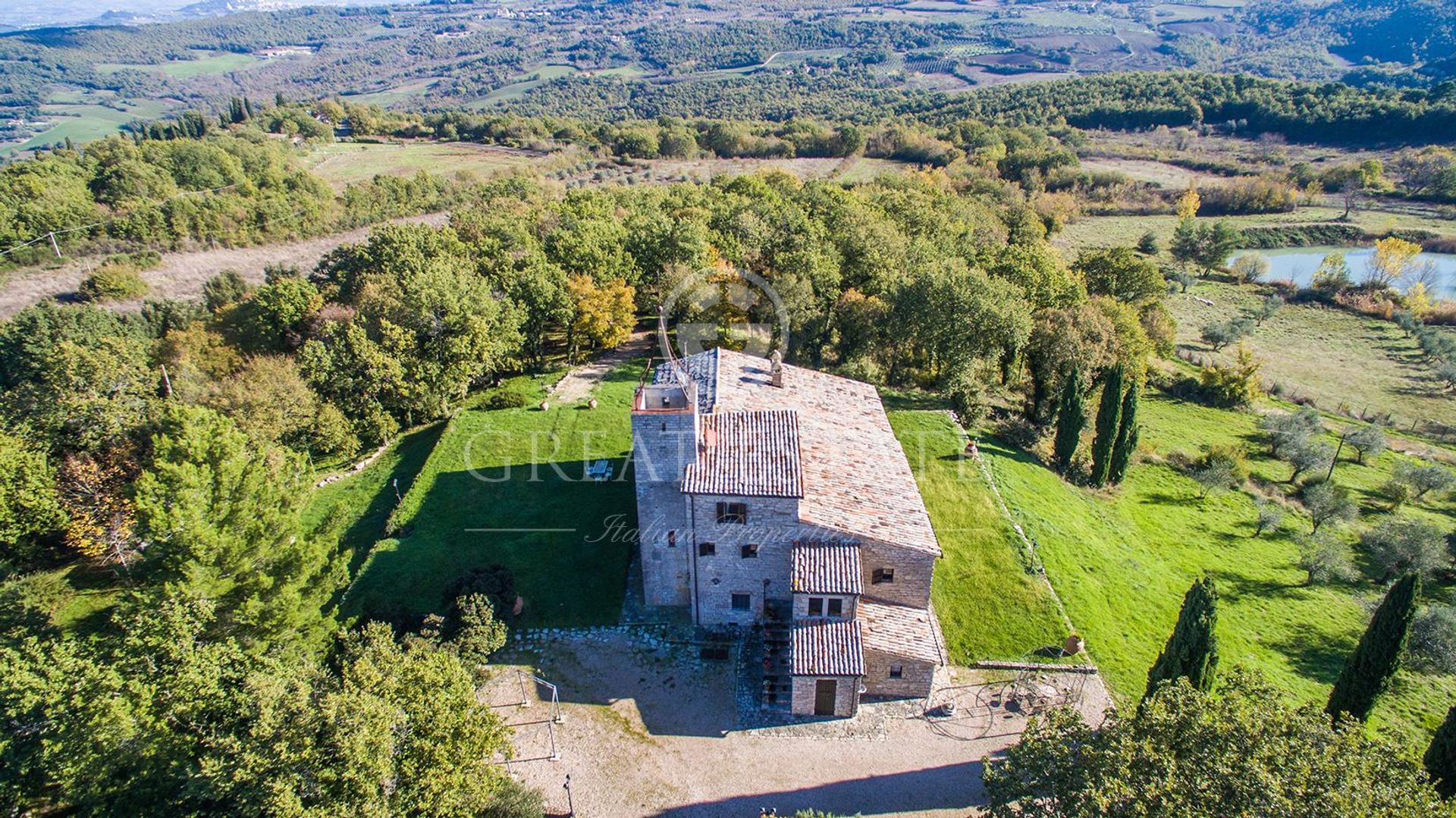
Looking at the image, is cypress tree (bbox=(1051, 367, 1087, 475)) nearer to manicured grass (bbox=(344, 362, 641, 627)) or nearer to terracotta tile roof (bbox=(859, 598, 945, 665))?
terracotta tile roof (bbox=(859, 598, 945, 665))

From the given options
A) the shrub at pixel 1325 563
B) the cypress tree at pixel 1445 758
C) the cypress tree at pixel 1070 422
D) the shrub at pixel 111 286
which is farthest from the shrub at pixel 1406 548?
the shrub at pixel 111 286

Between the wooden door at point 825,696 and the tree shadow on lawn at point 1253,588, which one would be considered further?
the tree shadow on lawn at point 1253,588

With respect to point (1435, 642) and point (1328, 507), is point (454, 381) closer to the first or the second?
point (1435, 642)

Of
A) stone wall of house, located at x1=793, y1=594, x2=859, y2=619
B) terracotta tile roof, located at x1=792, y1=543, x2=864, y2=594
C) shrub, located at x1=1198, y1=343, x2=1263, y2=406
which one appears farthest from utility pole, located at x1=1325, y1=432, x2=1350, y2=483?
stone wall of house, located at x1=793, y1=594, x2=859, y2=619

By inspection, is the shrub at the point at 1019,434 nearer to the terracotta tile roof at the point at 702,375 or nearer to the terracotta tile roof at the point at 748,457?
the terracotta tile roof at the point at 702,375

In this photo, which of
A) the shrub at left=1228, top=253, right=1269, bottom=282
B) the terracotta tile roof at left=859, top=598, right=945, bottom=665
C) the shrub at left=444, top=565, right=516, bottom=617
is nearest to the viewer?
the terracotta tile roof at left=859, top=598, right=945, bottom=665

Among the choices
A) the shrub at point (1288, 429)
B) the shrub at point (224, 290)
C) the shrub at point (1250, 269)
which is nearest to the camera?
the shrub at point (1288, 429)

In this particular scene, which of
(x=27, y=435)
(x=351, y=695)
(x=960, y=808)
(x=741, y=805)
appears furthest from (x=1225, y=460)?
(x=27, y=435)
